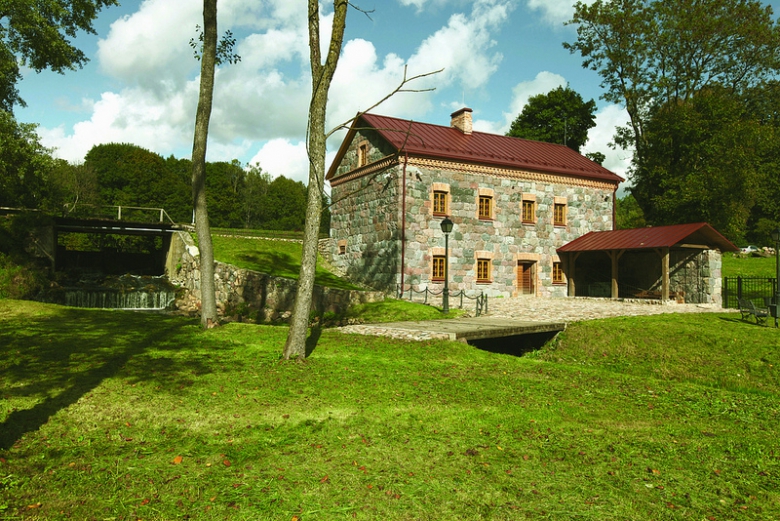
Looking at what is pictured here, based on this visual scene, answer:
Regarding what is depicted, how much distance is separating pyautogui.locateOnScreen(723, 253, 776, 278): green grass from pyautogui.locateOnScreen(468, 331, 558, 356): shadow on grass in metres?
25.7

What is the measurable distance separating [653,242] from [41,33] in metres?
25.3

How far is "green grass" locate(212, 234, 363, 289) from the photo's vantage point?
23672mm

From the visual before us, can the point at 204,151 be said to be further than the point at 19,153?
No

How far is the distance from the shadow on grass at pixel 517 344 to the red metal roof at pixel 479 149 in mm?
9936

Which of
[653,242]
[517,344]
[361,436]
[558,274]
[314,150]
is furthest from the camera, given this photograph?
[558,274]

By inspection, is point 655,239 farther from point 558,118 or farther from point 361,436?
point 558,118

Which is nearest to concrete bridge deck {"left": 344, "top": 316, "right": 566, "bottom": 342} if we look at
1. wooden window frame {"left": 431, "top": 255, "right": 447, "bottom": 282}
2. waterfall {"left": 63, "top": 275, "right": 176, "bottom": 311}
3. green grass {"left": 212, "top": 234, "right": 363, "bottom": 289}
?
wooden window frame {"left": 431, "top": 255, "right": 447, "bottom": 282}

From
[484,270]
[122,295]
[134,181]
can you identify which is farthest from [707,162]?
[134,181]

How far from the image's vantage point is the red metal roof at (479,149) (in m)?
23.1

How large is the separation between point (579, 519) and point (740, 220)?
89.6 ft

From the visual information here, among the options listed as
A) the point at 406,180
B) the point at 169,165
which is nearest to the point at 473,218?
the point at 406,180

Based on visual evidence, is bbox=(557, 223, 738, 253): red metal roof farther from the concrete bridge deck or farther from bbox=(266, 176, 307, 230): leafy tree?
bbox=(266, 176, 307, 230): leafy tree

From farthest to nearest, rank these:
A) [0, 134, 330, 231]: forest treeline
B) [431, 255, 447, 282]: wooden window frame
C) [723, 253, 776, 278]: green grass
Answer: [0, 134, 330, 231]: forest treeline
[723, 253, 776, 278]: green grass
[431, 255, 447, 282]: wooden window frame

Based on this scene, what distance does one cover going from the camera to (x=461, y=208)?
23484 millimetres
